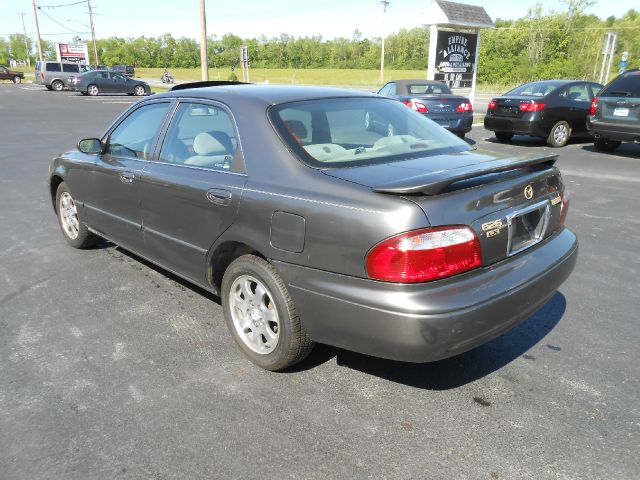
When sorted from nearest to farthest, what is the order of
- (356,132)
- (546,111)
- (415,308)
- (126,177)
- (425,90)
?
(415,308) → (356,132) → (126,177) → (546,111) → (425,90)

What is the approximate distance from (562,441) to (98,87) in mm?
34819

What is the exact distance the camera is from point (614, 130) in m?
10.4

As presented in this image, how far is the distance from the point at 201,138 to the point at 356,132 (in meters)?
1.05

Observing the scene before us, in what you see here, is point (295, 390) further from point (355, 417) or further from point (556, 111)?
point (556, 111)

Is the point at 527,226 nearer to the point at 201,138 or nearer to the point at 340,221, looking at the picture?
the point at 340,221

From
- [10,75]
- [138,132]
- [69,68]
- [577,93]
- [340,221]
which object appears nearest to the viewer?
[340,221]

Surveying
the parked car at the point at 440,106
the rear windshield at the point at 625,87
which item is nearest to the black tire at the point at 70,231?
the parked car at the point at 440,106

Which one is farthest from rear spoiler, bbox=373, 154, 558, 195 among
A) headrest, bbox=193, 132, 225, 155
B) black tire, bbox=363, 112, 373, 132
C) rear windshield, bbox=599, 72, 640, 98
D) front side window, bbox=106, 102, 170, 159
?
rear windshield, bbox=599, 72, 640, 98

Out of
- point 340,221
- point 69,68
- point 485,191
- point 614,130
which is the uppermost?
point 69,68

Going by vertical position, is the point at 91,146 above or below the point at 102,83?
above

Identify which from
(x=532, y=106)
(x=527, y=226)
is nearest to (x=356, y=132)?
(x=527, y=226)

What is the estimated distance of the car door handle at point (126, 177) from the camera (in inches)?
154

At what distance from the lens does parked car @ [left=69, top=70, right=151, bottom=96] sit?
31.4m

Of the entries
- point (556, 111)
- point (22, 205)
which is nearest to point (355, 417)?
point (22, 205)
